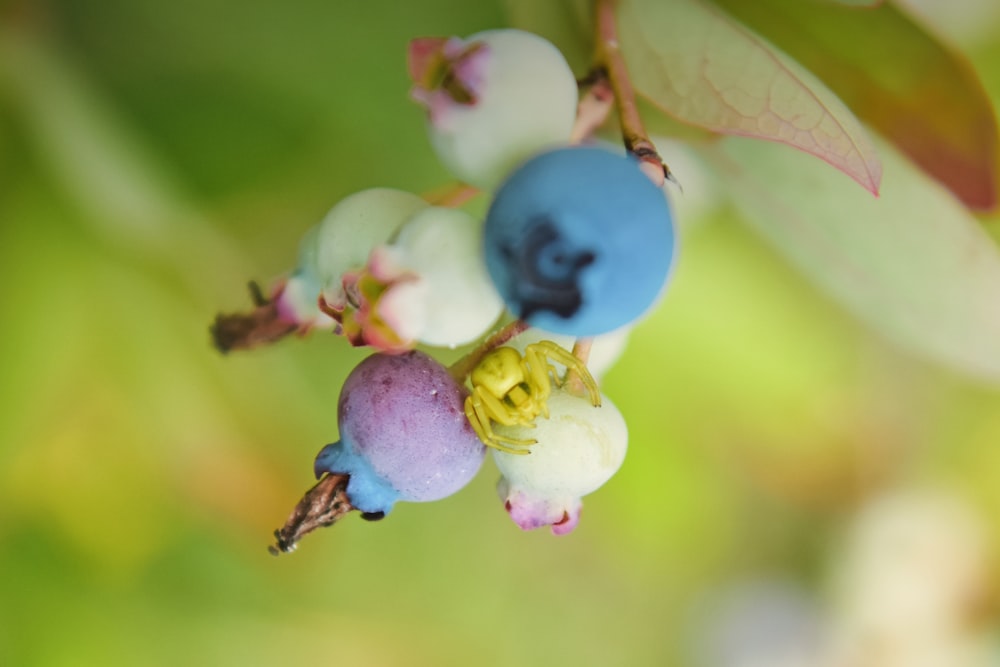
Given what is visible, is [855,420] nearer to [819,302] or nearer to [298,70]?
[819,302]

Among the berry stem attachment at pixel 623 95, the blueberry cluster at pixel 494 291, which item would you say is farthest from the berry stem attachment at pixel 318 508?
the berry stem attachment at pixel 623 95

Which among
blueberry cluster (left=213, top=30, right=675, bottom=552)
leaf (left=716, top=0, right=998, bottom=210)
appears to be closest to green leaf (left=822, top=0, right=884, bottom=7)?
leaf (left=716, top=0, right=998, bottom=210)

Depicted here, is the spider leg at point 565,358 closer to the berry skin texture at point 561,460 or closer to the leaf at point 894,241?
the berry skin texture at point 561,460

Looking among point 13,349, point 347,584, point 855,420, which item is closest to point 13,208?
point 13,349

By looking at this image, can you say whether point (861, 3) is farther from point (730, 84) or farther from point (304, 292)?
point (304, 292)

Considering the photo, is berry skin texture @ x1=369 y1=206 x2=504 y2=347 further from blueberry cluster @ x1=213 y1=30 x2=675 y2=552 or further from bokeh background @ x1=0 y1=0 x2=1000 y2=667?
bokeh background @ x1=0 y1=0 x2=1000 y2=667

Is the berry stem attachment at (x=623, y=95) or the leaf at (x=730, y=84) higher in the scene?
the berry stem attachment at (x=623, y=95)
